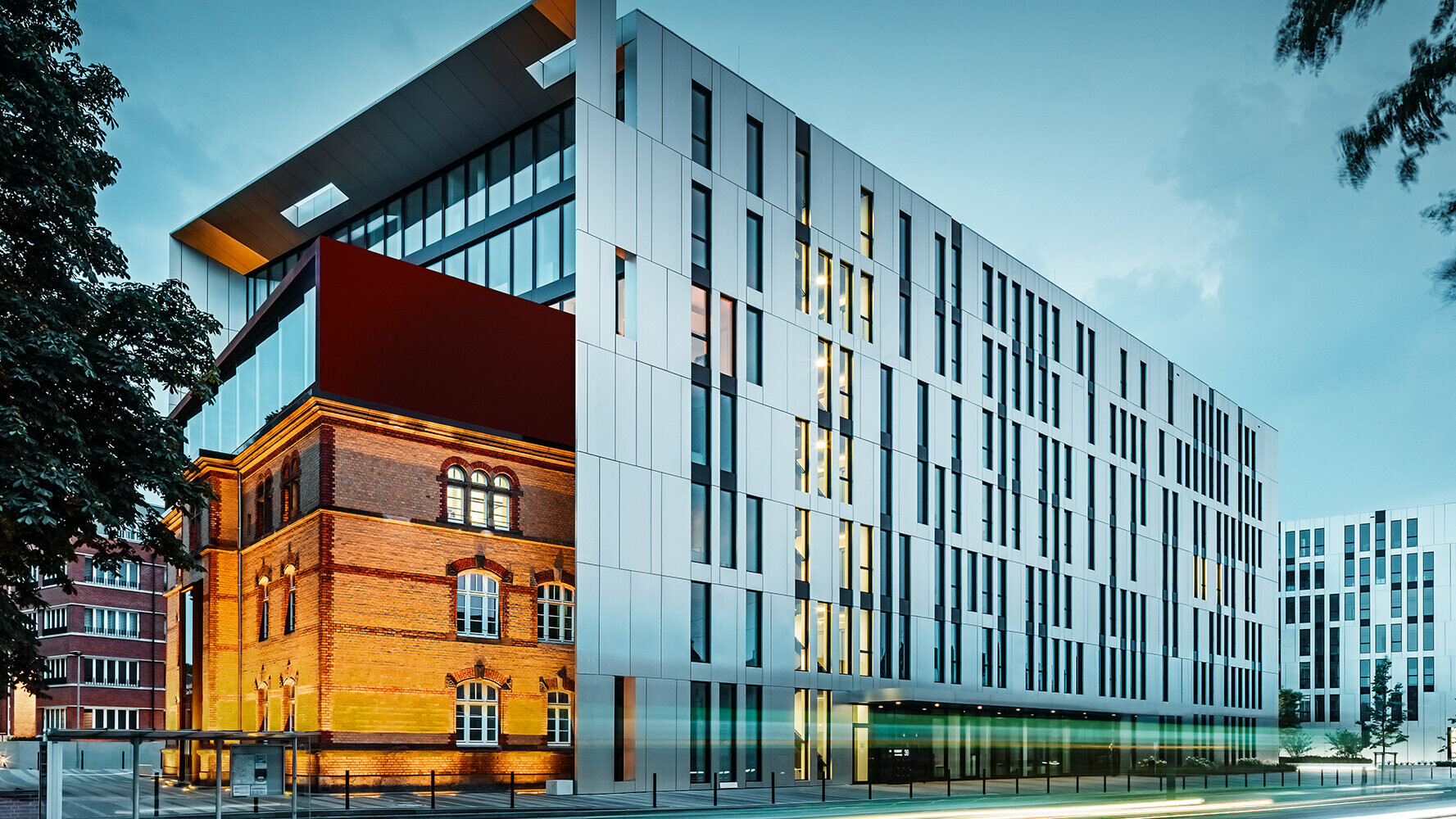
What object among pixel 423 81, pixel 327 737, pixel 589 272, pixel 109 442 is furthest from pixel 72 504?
pixel 423 81

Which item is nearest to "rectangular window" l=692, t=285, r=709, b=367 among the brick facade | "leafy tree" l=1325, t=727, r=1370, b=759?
the brick facade

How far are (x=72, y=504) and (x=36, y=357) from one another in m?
2.11

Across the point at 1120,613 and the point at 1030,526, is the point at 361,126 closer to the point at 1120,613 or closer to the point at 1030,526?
the point at 1030,526

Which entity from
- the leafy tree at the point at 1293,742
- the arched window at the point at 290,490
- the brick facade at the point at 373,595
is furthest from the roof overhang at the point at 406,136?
the leafy tree at the point at 1293,742

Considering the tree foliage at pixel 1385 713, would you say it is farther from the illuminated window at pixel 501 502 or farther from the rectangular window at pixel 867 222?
the illuminated window at pixel 501 502

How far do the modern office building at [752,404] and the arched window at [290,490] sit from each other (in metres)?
1.76

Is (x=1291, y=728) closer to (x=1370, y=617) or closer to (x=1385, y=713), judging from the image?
(x=1385, y=713)

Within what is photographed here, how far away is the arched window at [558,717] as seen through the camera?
3488 centimetres

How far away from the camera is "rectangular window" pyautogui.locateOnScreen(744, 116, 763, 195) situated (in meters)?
41.8

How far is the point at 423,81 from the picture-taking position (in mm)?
42031

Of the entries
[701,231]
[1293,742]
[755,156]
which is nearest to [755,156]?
[755,156]

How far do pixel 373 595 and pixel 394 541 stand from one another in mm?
1479

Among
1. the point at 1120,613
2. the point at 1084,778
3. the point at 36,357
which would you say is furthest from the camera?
the point at 1120,613

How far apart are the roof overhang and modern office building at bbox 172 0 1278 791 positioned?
0.38 ft
